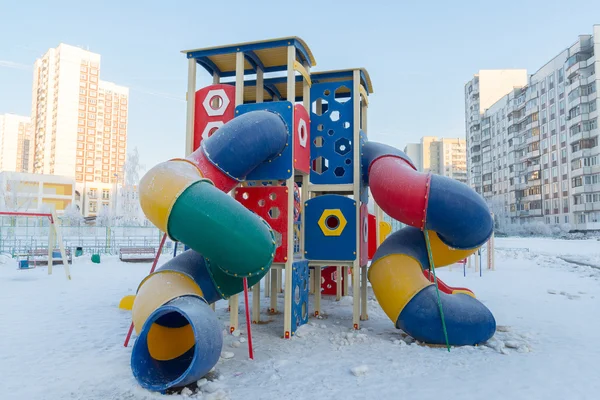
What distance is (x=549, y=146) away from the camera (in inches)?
2126

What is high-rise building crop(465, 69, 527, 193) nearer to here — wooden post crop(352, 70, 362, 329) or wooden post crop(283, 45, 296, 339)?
wooden post crop(352, 70, 362, 329)

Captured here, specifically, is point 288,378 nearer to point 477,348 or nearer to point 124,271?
point 477,348

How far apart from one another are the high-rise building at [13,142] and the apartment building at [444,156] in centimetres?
9681

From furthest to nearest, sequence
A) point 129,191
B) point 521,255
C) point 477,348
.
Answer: point 129,191, point 521,255, point 477,348

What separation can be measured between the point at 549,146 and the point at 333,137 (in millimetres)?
56211

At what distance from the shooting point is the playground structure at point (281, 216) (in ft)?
15.0

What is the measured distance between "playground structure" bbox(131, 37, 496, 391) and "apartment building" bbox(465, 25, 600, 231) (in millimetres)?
47144

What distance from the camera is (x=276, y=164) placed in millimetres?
6688

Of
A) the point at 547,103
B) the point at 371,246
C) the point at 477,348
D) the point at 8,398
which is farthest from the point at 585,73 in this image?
the point at 8,398

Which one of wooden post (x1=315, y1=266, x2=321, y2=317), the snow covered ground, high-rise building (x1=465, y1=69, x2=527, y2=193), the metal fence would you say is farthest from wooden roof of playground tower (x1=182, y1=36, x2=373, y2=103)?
high-rise building (x1=465, y1=69, x2=527, y2=193)

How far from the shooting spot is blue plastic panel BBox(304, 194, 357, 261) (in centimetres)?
734

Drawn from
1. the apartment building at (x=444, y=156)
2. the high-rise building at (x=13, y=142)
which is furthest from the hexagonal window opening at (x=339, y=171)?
the high-rise building at (x=13, y=142)

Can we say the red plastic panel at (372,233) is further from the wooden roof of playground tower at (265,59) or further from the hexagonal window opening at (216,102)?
the hexagonal window opening at (216,102)

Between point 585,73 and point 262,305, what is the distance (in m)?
52.7
